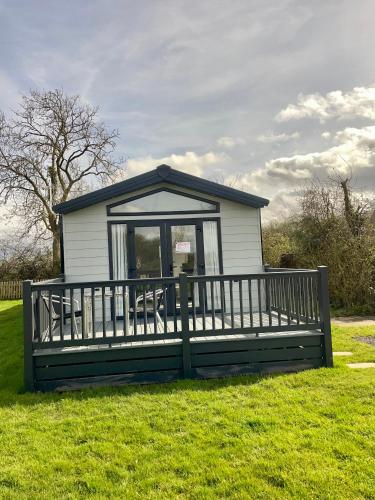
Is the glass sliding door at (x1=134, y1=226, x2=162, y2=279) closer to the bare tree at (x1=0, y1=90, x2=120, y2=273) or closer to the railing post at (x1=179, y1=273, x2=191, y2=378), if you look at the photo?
the railing post at (x1=179, y1=273, x2=191, y2=378)

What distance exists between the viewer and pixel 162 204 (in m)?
7.13

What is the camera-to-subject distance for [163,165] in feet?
22.8

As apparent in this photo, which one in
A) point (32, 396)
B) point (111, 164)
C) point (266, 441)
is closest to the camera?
point (266, 441)

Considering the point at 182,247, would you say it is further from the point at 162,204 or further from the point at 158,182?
the point at 158,182

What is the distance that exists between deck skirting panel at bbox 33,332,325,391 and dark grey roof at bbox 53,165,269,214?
3327mm

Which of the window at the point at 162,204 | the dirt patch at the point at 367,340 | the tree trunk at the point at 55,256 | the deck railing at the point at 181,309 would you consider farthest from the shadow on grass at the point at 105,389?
the tree trunk at the point at 55,256

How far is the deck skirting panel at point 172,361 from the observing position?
423cm

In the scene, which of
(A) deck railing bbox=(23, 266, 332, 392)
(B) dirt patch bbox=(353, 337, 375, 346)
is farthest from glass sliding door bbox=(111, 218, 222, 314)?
(B) dirt patch bbox=(353, 337, 375, 346)

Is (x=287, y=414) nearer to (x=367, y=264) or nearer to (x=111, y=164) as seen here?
(x=367, y=264)

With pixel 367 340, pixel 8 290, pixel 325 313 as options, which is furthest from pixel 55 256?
pixel 325 313

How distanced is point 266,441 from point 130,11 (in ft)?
28.1

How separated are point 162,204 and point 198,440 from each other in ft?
16.3

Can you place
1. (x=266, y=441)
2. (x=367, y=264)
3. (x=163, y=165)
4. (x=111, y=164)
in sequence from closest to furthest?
(x=266, y=441) < (x=163, y=165) < (x=367, y=264) < (x=111, y=164)

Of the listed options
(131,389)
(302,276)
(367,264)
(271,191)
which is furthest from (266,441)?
(271,191)
